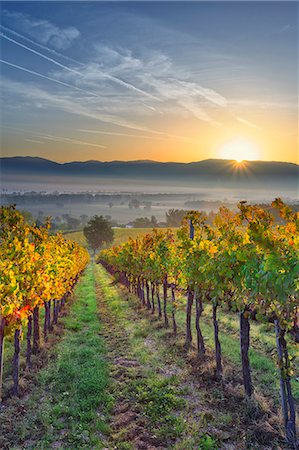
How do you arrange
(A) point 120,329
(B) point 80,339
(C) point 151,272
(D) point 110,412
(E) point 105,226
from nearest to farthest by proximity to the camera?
(D) point 110,412, (B) point 80,339, (A) point 120,329, (C) point 151,272, (E) point 105,226

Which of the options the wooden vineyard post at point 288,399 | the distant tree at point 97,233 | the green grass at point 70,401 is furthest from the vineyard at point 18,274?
the distant tree at point 97,233

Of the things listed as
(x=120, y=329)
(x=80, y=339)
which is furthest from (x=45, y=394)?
(x=120, y=329)

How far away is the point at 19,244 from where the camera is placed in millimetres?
10617

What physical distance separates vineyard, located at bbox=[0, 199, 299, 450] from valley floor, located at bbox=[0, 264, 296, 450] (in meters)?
0.03

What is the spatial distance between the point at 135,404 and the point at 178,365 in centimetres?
294

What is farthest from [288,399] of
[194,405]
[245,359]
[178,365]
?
[178,365]

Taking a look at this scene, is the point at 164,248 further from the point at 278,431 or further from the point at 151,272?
the point at 278,431

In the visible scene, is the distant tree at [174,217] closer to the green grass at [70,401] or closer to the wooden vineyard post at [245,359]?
the green grass at [70,401]

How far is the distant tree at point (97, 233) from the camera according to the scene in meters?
120

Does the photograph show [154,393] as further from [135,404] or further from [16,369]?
[16,369]

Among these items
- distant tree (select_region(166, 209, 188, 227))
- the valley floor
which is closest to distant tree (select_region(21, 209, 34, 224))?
the valley floor

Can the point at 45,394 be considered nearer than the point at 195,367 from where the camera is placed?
Yes

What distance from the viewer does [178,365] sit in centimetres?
1195

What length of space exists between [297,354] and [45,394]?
894cm
